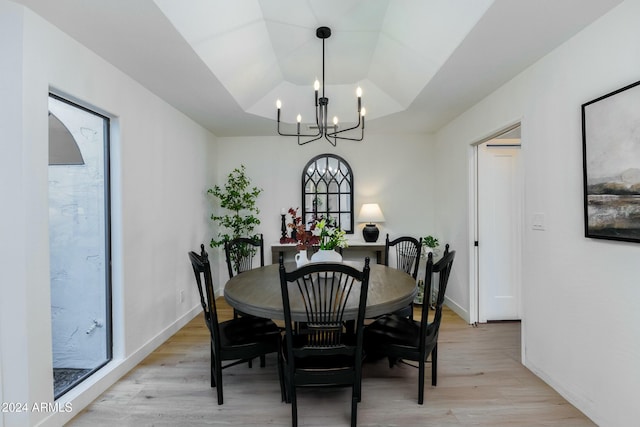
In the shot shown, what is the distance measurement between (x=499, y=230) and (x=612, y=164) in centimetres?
187

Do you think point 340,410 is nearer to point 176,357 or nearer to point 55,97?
point 176,357

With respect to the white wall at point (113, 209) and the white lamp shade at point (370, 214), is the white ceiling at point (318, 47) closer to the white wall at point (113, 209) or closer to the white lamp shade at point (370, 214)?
the white wall at point (113, 209)

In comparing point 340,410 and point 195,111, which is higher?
point 195,111

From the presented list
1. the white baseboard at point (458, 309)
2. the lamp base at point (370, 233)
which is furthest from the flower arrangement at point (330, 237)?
the white baseboard at point (458, 309)

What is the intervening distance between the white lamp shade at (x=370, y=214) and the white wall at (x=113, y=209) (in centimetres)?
221

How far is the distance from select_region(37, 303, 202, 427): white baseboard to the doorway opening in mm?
69

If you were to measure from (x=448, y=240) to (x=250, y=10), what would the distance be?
3.42m

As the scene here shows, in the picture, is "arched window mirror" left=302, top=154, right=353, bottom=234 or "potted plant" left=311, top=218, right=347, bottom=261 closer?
"potted plant" left=311, top=218, right=347, bottom=261

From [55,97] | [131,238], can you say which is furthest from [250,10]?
[131,238]

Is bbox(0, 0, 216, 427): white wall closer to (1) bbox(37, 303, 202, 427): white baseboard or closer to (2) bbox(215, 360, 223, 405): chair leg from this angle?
(1) bbox(37, 303, 202, 427): white baseboard

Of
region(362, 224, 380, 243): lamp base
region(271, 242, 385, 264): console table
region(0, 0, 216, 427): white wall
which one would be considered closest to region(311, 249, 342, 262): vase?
region(0, 0, 216, 427): white wall

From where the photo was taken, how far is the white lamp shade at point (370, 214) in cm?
431

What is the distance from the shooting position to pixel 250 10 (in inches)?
89.7

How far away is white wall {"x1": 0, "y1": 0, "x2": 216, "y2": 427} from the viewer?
5.40ft
